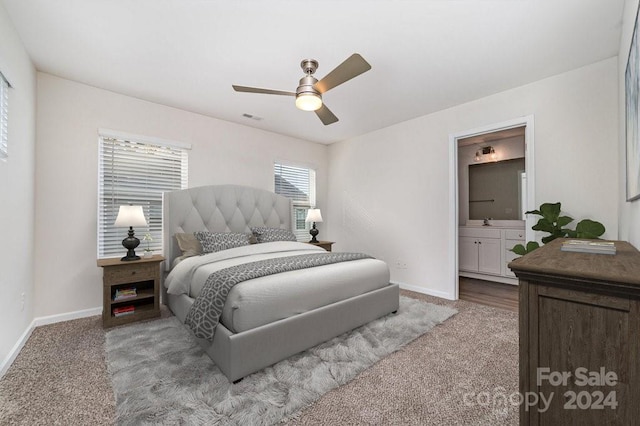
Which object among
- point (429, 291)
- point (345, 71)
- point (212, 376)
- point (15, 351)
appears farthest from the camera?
point (429, 291)

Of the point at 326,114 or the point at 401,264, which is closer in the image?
the point at 326,114

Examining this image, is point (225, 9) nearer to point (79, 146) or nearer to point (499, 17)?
point (499, 17)

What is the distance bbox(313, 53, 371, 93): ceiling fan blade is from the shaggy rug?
2.13m

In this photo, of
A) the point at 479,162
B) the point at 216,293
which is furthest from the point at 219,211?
the point at 479,162

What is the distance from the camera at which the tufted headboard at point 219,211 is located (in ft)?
11.5

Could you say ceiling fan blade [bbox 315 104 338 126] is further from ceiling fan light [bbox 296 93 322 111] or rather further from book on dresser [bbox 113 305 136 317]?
book on dresser [bbox 113 305 136 317]

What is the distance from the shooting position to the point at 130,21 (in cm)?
209

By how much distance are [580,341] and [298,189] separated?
4.55 meters

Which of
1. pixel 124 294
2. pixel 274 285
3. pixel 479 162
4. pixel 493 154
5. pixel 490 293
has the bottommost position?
pixel 490 293

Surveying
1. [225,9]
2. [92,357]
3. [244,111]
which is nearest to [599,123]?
[225,9]

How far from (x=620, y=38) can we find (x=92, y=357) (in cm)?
501

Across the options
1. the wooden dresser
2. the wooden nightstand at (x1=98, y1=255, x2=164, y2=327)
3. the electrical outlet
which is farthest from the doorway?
the wooden nightstand at (x1=98, y1=255, x2=164, y2=327)

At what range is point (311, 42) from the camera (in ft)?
7.64

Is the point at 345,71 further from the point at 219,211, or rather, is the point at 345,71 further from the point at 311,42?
the point at 219,211
